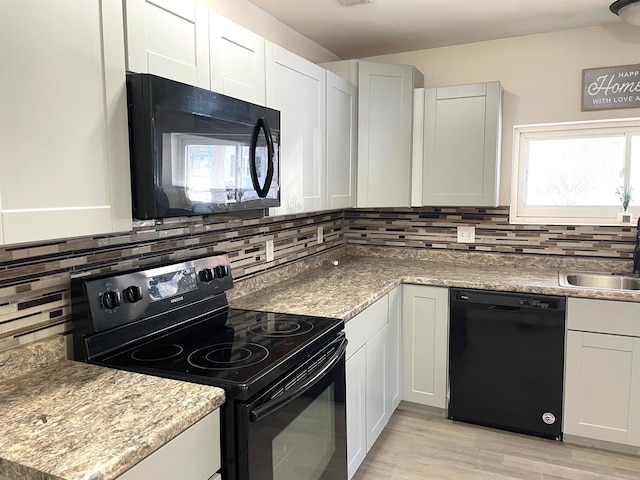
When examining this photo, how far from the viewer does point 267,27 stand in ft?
8.59

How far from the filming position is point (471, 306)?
2701 millimetres

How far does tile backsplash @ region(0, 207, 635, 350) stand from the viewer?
143cm

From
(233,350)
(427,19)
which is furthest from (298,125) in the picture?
(233,350)

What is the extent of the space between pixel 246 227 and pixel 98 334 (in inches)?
41.6

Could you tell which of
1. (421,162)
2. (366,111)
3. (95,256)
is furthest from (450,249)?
(95,256)

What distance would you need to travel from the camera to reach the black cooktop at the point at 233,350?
139 centimetres

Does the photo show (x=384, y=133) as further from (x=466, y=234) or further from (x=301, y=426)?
(x=301, y=426)

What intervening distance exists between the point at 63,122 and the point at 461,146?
2.33 metres

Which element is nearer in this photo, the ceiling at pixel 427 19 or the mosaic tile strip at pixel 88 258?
the mosaic tile strip at pixel 88 258

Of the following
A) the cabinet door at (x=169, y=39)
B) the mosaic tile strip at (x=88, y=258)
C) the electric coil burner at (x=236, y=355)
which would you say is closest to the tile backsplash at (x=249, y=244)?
the mosaic tile strip at (x=88, y=258)

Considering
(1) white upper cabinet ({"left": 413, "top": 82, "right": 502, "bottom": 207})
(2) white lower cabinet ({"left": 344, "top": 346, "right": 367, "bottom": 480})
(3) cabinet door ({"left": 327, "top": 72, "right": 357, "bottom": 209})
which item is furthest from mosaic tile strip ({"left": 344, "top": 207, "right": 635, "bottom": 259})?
(2) white lower cabinet ({"left": 344, "top": 346, "right": 367, "bottom": 480})

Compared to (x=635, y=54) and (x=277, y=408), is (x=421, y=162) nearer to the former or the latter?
(x=635, y=54)

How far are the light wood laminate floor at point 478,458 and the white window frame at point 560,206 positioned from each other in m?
1.32

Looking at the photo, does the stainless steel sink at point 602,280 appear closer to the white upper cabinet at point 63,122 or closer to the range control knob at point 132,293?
the range control knob at point 132,293
